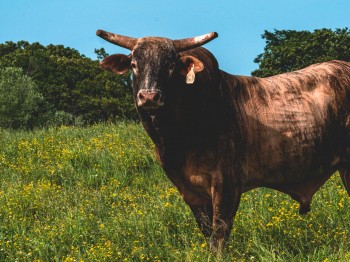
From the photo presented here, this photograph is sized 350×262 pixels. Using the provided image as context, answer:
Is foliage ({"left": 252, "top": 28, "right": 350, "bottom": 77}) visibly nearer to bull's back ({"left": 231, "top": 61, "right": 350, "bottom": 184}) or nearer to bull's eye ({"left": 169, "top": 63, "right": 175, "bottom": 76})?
bull's back ({"left": 231, "top": 61, "right": 350, "bottom": 184})

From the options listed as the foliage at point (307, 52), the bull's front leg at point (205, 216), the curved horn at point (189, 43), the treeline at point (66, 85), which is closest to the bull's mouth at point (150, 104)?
the curved horn at point (189, 43)

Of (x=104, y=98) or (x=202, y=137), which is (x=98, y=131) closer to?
(x=202, y=137)

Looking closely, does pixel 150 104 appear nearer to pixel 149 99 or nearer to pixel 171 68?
pixel 149 99

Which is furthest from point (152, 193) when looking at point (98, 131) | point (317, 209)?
point (98, 131)

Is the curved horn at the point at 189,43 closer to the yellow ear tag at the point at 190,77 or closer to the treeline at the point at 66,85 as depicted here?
the yellow ear tag at the point at 190,77

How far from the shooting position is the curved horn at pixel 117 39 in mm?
6289

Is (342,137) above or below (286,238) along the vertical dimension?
above

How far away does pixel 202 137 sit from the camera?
628 centimetres

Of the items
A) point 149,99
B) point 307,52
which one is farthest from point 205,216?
point 307,52

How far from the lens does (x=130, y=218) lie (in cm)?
779

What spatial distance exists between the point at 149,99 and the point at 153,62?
52 centimetres

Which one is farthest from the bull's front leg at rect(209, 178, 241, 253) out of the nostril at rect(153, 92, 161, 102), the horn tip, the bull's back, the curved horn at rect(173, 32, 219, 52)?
the horn tip

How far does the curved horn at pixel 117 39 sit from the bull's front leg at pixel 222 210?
1.67m

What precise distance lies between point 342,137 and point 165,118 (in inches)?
93.6
